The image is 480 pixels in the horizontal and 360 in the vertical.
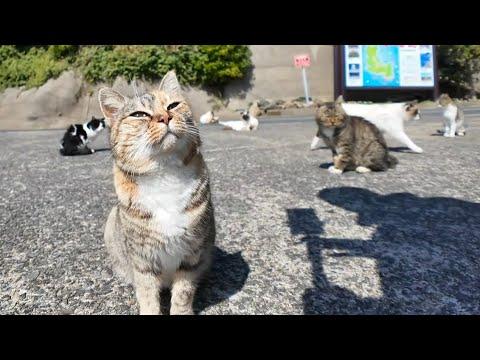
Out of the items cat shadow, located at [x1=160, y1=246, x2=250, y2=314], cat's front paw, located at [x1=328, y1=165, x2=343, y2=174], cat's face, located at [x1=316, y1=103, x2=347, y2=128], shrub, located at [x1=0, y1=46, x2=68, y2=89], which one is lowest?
cat shadow, located at [x1=160, y1=246, x2=250, y2=314]

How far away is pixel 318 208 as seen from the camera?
3.31 meters

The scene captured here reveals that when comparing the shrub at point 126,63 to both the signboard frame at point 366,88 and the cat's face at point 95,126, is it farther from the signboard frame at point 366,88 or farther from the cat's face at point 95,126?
the cat's face at point 95,126

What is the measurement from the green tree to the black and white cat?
1715 centimetres

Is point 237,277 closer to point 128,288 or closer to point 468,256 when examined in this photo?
point 128,288

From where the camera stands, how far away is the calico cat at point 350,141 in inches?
176

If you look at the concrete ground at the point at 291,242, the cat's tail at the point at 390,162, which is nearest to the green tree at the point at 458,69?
the concrete ground at the point at 291,242

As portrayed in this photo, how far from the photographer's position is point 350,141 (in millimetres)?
4520

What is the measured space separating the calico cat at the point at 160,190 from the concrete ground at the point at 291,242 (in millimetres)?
264

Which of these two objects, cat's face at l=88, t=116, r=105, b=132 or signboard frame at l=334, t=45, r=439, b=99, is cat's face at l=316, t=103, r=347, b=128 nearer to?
cat's face at l=88, t=116, r=105, b=132

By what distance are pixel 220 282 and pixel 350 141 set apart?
3112 mm

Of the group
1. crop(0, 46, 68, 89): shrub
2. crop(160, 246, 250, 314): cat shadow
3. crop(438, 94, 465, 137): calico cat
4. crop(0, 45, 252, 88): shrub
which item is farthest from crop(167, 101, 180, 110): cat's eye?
crop(0, 46, 68, 89): shrub

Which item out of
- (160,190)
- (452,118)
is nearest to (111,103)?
(160,190)

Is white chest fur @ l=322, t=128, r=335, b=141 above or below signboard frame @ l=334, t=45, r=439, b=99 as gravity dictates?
below

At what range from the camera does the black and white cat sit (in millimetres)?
6242
